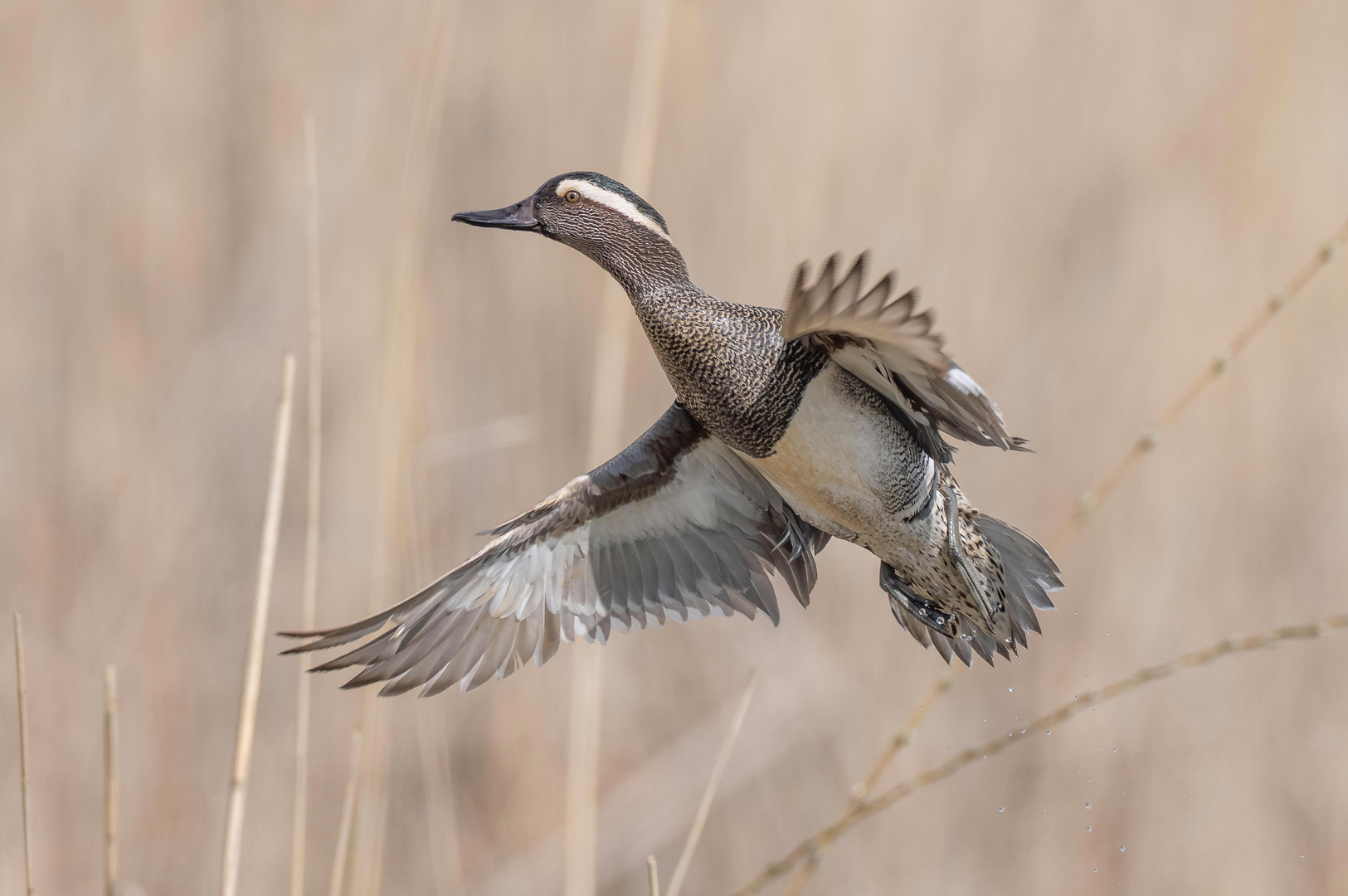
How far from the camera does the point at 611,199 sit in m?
1.93

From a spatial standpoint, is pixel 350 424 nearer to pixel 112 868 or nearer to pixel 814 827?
pixel 814 827

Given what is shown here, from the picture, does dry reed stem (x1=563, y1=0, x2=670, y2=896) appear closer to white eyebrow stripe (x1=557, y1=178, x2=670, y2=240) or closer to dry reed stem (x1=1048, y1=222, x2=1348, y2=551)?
white eyebrow stripe (x1=557, y1=178, x2=670, y2=240)

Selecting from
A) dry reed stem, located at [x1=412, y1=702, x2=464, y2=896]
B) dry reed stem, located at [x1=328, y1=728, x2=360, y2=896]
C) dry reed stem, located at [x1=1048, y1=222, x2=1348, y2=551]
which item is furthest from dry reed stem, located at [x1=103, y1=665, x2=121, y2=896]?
dry reed stem, located at [x1=1048, y1=222, x2=1348, y2=551]

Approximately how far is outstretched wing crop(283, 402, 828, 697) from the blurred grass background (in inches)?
35.9

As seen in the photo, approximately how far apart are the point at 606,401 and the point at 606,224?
28 centimetres

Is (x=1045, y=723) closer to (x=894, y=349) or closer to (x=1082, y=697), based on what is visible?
(x=1082, y=697)

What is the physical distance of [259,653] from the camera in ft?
4.39

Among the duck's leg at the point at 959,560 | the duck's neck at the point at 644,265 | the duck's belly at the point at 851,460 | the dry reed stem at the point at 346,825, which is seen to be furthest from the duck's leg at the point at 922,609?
the dry reed stem at the point at 346,825

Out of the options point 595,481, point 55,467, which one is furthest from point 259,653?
point 55,467

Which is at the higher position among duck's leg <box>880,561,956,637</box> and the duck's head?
the duck's head

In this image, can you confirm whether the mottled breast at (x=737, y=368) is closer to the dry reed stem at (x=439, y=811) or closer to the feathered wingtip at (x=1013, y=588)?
the feathered wingtip at (x=1013, y=588)

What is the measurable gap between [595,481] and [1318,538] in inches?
96.7

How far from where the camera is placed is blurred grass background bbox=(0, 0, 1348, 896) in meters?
3.08

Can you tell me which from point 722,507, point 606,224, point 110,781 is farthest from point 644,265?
point 110,781
